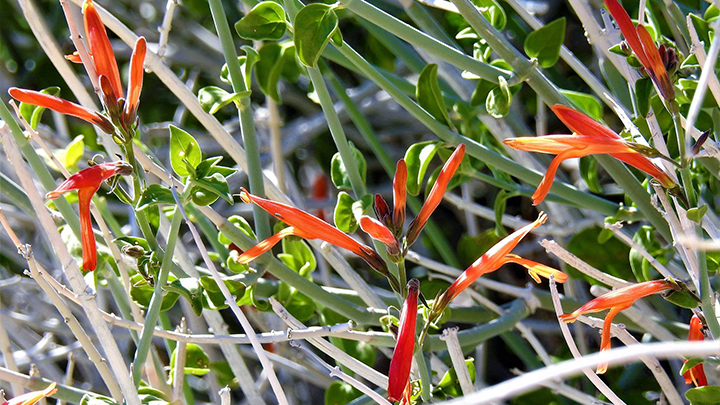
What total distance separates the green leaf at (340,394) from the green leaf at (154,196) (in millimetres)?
322

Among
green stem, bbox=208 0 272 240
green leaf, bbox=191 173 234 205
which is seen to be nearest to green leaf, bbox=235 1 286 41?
green stem, bbox=208 0 272 240

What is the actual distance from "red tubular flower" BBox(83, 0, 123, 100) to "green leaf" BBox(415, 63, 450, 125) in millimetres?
301

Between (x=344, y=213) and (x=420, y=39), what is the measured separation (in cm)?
17

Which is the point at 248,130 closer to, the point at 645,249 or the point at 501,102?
the point at 501,102

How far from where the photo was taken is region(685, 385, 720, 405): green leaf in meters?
0.59

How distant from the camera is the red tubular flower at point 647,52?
0.54 m

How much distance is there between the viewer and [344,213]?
701 millimetres

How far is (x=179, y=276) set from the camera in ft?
2.39

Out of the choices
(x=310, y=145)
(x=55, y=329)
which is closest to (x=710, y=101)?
(x=310, y=145)

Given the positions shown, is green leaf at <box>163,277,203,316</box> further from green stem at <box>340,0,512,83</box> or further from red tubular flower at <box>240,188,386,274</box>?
green stem at <box>340,0,512,83</box>

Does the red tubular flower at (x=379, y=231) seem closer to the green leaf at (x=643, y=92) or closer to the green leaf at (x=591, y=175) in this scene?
the green leaf at (x=643, y=92)

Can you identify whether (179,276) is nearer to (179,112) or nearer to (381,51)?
(381,51)

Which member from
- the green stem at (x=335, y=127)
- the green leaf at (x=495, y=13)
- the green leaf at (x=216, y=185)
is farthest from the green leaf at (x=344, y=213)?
the green leaf at (x=495, y=13)

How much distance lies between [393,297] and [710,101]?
1.30 ft
